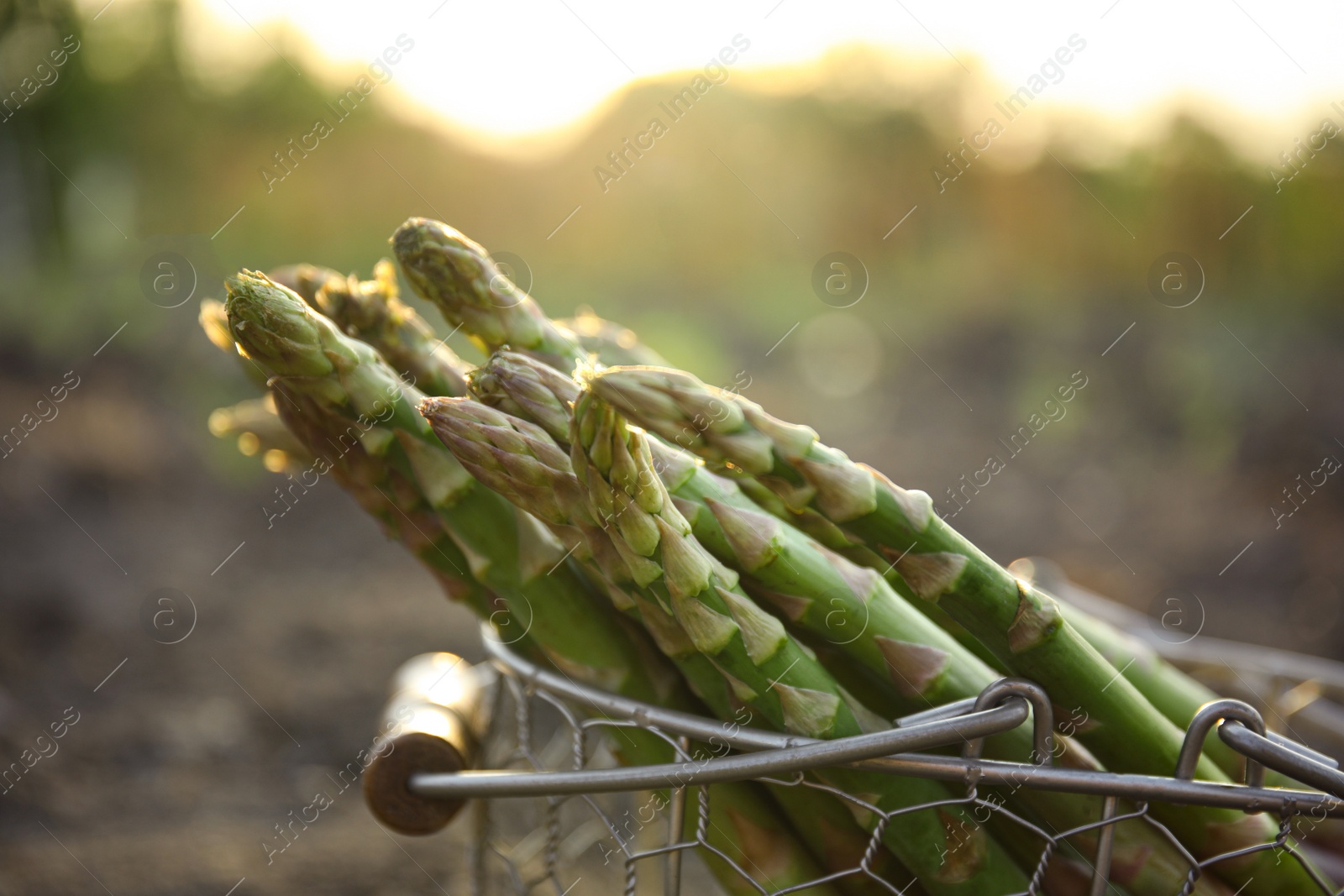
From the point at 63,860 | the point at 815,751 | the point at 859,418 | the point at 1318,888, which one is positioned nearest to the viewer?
the point at 815,751

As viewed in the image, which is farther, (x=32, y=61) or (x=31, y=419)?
(x=32, y=61)

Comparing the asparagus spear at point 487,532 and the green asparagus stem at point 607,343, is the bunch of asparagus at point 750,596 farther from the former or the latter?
the green asparagus stem at point 607,343

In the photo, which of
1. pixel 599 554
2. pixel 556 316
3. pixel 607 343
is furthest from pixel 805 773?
pixel 556 316

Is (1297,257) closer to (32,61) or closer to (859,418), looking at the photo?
(859,418)

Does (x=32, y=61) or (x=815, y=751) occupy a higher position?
(x=32, y=61)

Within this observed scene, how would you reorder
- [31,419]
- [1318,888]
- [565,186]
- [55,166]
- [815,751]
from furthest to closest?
1. [565,186]
2. [55,166]
3. [31,419]
4. [1318,888]
5. [815,751]

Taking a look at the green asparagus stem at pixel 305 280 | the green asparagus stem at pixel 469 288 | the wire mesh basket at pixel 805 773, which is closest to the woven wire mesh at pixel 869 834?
the wire mesh basket at pixel 805 773

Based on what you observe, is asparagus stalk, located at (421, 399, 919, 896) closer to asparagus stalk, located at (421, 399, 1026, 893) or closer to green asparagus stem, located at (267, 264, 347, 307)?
asparagus stalk, located at (421, 399, 1026, 893)

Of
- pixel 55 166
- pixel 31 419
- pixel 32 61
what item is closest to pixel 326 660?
pixel 31 419
